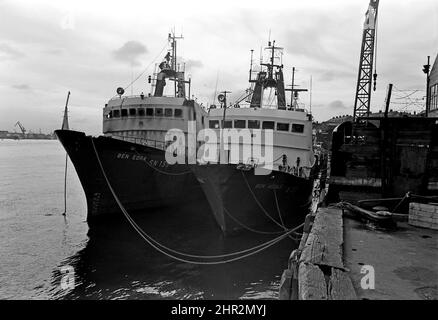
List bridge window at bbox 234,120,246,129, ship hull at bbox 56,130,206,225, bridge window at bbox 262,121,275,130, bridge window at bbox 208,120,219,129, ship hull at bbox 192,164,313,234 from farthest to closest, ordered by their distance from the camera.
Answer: bridge window at bbox 208,120,219,129
bridge window at bbox 234,120,246,129
bridge window at bbox 262,121,275,130
ship hull at bbox 56,130,206,225
ship hull at bbox 192,164,313,234

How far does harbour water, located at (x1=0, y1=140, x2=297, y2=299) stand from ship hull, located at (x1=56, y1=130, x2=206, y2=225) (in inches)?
38.9

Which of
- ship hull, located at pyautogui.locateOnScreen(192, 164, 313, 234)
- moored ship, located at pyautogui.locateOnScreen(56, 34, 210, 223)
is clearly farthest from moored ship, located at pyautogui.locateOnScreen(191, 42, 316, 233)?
moored ship, located at pyautogui.locateOnScreen(56, 34, 210, 223)

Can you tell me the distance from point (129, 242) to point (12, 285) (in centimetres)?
478

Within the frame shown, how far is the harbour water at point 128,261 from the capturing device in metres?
9.77

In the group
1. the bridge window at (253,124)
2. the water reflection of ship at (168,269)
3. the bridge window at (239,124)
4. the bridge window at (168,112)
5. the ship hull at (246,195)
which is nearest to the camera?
the water reflection of ship at (168,269)

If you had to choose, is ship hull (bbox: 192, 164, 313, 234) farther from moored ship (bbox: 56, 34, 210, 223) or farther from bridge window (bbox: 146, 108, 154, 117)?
bridge window (bbox: 146, 108, 154, 117)

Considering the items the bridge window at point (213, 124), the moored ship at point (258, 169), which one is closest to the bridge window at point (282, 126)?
the moored ship at point (258, 169)

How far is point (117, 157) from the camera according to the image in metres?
16.7

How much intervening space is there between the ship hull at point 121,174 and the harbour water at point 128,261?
38.9 inches

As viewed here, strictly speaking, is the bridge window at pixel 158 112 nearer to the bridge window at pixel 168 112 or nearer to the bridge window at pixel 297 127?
the bridge window at pixel 168 112

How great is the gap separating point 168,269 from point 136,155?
25.2ft

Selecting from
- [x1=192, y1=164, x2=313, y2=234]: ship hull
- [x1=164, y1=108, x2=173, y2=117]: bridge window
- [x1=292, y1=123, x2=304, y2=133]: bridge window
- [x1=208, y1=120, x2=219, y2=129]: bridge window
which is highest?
[x1=164, y1=108, x2=173, y2=117]: bridge window

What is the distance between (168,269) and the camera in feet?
37.2

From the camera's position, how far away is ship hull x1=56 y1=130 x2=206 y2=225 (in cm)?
1605
